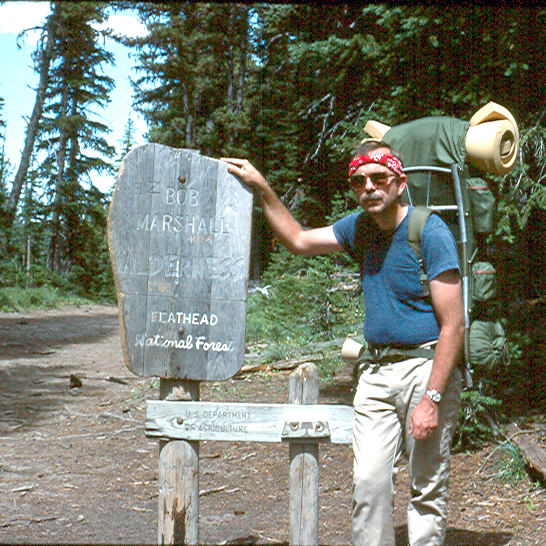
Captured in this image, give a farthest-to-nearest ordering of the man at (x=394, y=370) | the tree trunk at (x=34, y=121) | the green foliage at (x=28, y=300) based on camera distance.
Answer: the tree trunk at (x=34, y=121) → the green foliage at (x=28, y=300) → the man at (x=394, y=370)

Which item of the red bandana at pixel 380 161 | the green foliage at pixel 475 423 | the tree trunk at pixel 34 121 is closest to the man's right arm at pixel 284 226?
the red bandana at pixel 380 161

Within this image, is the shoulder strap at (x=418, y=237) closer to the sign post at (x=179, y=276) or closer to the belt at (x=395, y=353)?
the belt at (x=395, y=353)

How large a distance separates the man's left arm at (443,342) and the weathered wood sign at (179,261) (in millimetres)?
1023

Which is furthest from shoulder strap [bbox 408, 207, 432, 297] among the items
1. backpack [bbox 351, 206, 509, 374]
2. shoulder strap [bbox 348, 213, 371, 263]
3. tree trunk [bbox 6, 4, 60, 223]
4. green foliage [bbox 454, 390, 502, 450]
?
tree trunk [bbox 6, 4, 60, 223]

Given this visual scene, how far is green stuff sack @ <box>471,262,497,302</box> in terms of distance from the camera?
4.86 m

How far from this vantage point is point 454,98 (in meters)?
6.38

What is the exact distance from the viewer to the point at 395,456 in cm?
352

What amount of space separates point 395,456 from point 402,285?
0.87 meters

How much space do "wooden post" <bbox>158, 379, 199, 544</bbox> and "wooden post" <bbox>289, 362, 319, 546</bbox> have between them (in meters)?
0.53

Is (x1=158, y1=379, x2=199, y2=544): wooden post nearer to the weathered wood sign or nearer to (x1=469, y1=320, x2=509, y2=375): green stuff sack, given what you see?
the weathered wood sign

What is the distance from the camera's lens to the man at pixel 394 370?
3.42 metres

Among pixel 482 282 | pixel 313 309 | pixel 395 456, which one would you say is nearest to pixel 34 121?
pixel 313 309

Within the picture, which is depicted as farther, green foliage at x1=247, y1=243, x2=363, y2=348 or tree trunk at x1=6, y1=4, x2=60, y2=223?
tree trunk at x1=6, y1=4, x2=60, y2=223

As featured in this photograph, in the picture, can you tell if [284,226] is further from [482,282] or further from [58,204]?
[58,204]
